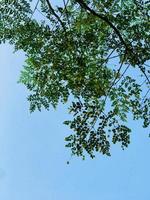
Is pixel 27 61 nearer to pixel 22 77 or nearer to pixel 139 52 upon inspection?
pixel 22 77

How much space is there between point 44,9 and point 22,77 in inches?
65.0

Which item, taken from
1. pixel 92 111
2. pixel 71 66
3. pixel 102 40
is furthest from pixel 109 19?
pixel 92 111

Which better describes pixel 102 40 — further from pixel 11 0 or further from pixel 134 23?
pixel 11 0

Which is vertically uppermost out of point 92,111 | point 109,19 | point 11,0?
point 11,0

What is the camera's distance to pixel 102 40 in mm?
10805

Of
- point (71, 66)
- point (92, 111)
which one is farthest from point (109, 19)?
point (92, 111)

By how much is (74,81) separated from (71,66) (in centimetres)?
33

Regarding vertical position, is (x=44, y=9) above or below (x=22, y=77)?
above

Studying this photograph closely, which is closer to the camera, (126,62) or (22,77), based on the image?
(126,62)

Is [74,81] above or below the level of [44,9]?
below

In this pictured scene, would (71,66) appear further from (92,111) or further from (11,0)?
(11,0)

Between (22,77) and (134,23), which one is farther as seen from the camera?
(22,77)

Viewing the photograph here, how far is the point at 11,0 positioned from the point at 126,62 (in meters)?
3.01

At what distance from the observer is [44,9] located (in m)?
11.1
